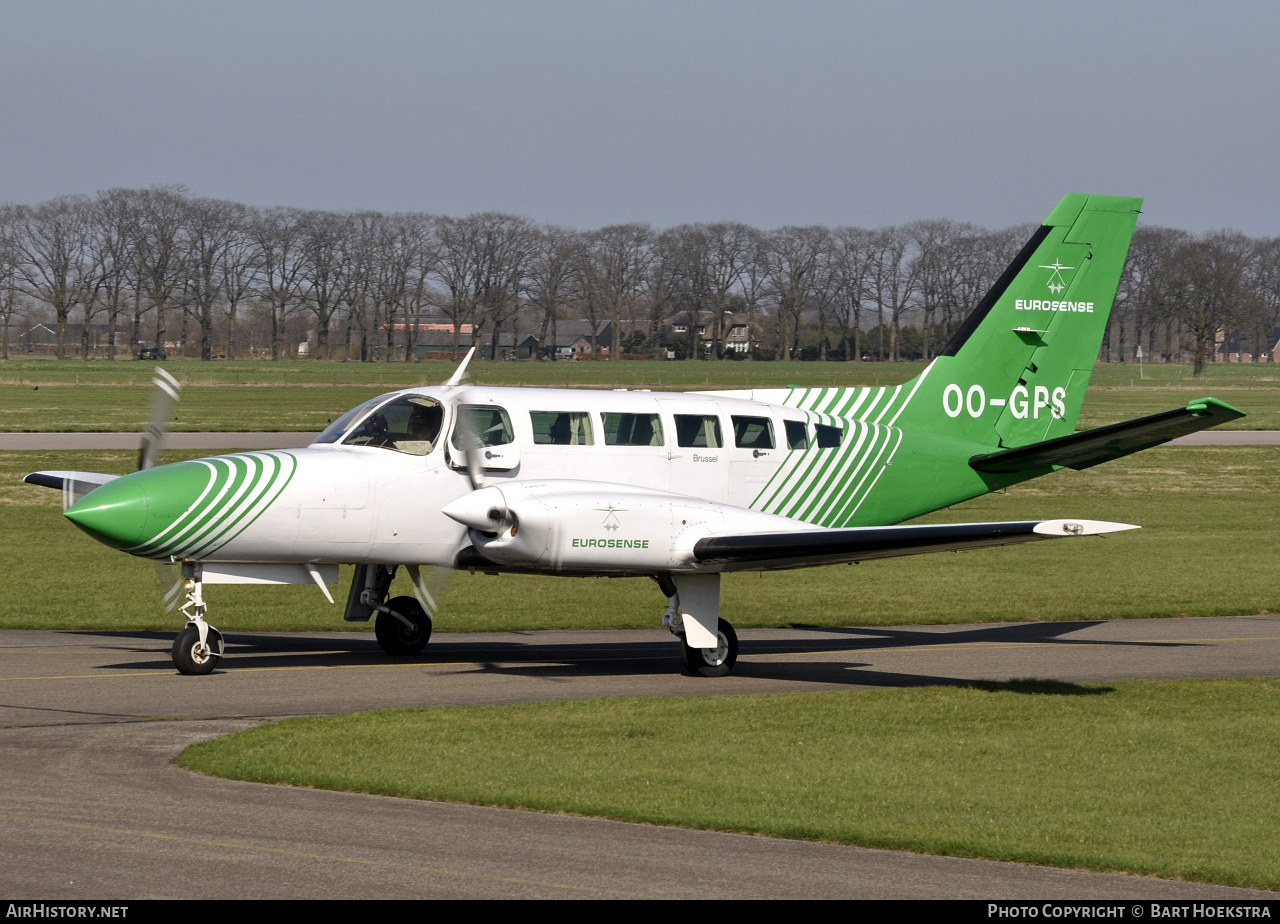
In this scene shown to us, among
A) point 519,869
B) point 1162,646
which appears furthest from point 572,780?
point 1162,646

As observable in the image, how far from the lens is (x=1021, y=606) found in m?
22.8

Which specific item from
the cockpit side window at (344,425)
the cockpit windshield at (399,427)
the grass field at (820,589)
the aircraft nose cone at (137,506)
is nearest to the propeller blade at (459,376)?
the cockpit windshield at (399,427)

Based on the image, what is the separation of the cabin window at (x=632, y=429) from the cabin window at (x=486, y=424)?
126 cm

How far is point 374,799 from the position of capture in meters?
10.4

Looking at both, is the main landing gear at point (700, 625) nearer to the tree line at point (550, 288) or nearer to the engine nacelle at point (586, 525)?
the engine nacelle at point (586, 525)

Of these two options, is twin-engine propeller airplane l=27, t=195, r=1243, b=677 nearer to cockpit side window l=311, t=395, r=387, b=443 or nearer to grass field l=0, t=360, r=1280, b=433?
cockpit side window l=311, t=395, r=387, b=443

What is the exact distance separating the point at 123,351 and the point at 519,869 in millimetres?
170781

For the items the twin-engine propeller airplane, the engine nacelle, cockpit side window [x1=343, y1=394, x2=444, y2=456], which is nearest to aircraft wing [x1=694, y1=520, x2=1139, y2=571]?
the twin-engine propeller airplane

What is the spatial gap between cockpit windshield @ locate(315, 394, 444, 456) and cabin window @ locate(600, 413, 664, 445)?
6.85 ft

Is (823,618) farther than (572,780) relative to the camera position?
Yes

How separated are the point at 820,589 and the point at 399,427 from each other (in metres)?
10.8

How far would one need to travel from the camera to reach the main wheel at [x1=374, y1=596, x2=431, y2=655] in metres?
17.6

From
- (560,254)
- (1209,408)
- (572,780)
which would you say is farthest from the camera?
(560,254)
